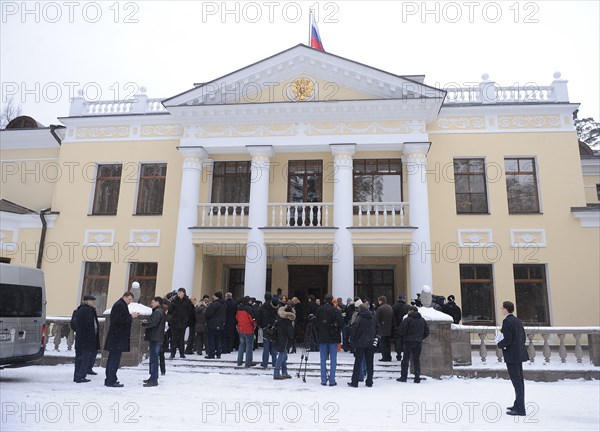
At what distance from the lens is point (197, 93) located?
16344mm

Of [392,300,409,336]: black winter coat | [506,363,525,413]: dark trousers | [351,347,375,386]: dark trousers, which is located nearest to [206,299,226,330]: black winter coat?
Result: [351,347,375,386]: dark trousers

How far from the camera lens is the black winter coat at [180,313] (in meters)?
11.1

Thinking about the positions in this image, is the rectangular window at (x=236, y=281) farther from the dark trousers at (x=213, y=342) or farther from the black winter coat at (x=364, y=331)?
the black winter coat at (x=364, y=331)

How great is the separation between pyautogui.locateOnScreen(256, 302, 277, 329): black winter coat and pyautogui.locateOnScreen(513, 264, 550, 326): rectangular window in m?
9.35

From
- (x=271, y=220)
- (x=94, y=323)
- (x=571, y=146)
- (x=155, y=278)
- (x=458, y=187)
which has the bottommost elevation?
(x=94, y=323)

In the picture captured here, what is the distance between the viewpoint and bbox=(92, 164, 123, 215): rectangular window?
1775 cm

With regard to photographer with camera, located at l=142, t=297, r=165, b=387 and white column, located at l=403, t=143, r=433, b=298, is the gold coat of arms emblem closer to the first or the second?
white column, located at l=403, t=143, r=433, b=298

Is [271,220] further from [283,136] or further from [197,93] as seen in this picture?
[197,93]

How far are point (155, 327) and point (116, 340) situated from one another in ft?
2.28

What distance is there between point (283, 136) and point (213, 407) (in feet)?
36.0

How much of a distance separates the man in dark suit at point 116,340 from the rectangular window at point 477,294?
443 inches

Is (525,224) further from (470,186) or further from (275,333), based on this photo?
(275,333)

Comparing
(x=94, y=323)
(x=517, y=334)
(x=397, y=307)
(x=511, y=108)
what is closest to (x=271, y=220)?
(x=397, y=307)

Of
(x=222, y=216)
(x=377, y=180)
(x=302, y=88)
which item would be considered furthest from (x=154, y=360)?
(x=302, y=88)
